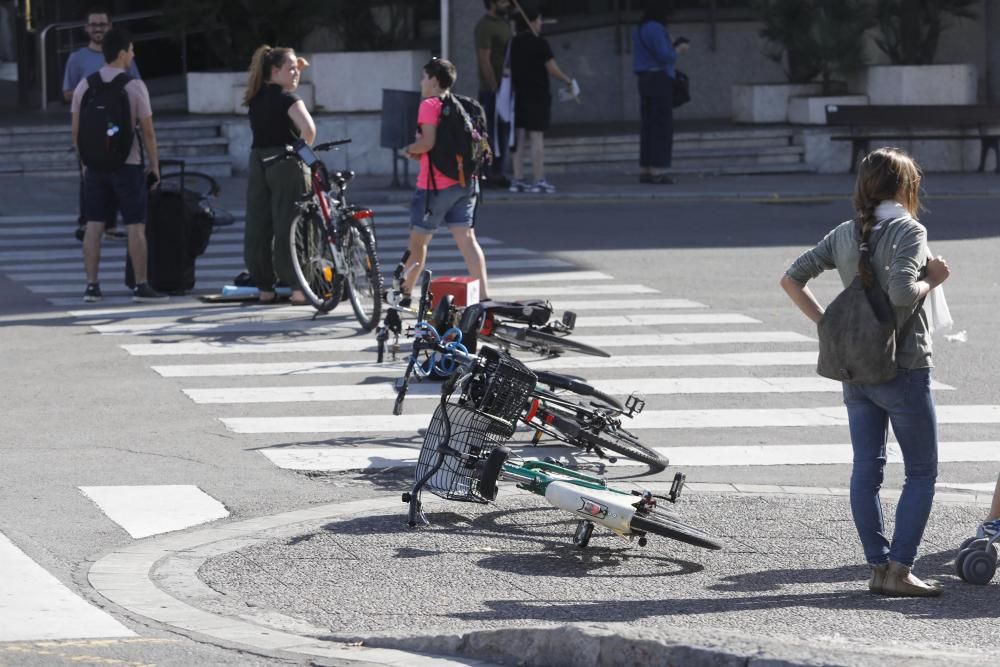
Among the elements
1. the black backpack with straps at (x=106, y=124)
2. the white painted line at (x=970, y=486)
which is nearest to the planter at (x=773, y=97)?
the black backpack with straps at (x=106, y=124)

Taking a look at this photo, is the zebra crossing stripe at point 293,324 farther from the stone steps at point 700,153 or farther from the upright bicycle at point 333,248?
the stone steps at point 700,153

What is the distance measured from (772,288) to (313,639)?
9.54 meters

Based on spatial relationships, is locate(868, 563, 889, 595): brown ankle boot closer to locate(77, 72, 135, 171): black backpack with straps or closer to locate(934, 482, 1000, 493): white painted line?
locate(934, 482, 1000, 493): white painted line

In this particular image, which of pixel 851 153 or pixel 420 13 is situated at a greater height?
pixel 420 13

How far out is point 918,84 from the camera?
86.3 feet

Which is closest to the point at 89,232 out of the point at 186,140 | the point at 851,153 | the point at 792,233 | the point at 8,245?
the point at 8,245

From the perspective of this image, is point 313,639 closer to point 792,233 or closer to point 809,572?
point 809,572

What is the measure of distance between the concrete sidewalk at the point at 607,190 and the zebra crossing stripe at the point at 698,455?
39.6 feet

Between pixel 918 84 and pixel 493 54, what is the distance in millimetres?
7644

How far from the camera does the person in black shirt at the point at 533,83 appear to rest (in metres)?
21.5

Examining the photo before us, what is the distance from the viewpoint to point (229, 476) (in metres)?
8.62

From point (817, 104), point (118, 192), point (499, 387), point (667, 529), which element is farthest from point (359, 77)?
point (667, 529)

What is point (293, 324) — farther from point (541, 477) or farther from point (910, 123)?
point (910, 123)

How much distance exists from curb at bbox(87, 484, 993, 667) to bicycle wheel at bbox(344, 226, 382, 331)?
5.25 meters
